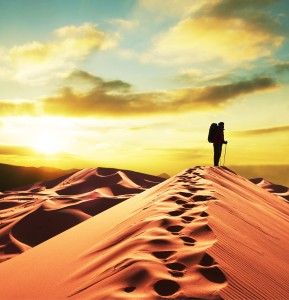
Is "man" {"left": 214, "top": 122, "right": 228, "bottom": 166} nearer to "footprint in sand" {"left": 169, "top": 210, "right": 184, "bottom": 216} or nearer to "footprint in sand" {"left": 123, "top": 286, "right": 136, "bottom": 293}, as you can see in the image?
"footprint in sand" {"left": 169, "top": 210, "right": 184, "bottom": 216}

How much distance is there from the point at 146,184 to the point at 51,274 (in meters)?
21.8

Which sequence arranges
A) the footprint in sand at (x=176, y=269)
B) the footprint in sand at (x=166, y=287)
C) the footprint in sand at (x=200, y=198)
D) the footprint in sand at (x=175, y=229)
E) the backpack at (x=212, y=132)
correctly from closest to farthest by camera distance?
the footprint in sand at (x=166, y=287) < the footprint in sand at (x=176, y=269) < the footprint in sand at (x=175, y=229) < the footprint in sand at (x=200, y=198) < the backpack at (x=212, y=132)

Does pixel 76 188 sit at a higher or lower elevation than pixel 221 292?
lower

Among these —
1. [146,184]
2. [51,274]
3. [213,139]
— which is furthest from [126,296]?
[146,184]

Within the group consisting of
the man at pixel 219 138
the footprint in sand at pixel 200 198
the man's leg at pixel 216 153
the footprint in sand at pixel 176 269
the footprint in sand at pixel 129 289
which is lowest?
the footprint in sand at pixel 129 289

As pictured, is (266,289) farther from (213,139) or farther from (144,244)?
(213,139)

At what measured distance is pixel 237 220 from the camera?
13.6 feet

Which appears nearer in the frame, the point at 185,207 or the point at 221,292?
the point at 221,292

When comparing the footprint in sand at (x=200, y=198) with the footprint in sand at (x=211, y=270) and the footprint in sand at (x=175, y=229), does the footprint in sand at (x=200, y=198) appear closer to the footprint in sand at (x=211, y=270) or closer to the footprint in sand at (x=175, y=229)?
the footprint in sand at (x=175, y=229)

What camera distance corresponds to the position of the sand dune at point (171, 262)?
7.20 feet

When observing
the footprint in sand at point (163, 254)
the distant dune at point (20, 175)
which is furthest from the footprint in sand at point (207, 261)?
the distant dune at point (20, 175)

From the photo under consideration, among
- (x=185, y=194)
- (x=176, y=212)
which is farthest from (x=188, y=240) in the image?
(x=185, y=194)

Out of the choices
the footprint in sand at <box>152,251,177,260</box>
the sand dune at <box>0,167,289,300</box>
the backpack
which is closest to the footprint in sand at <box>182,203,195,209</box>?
the sand dune at <box>0,167,289,300</box>

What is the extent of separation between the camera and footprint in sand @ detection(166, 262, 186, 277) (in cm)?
230
